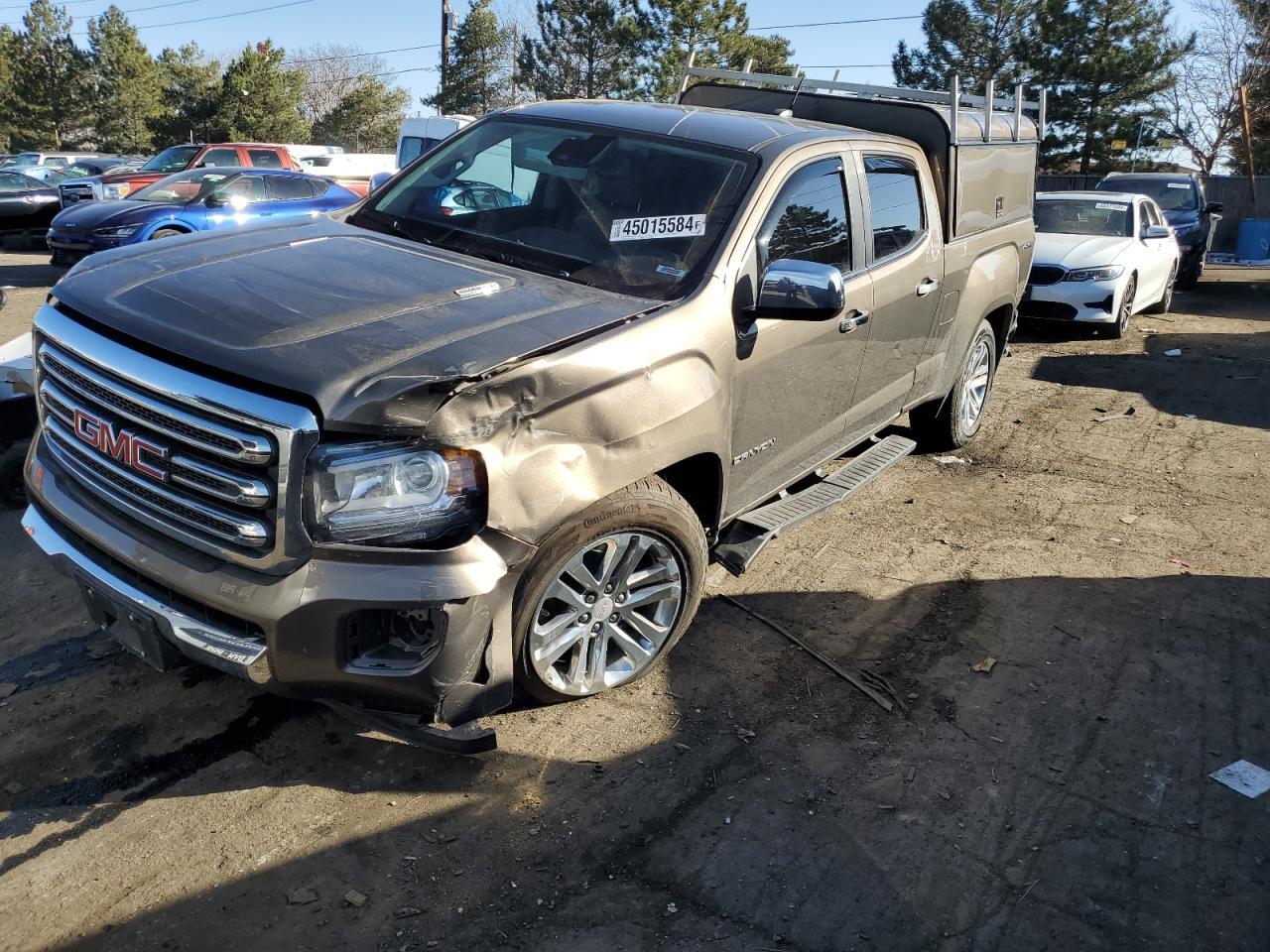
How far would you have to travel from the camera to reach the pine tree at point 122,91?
1908 inches

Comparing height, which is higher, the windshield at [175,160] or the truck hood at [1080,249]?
the windshield at [175,160]

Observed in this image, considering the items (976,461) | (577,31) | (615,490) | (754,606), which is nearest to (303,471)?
(615,490)

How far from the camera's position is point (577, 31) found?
47.0 metres

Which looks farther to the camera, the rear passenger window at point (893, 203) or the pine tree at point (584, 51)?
the pine tree at point (584, 51)

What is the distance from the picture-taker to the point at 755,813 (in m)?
3.23

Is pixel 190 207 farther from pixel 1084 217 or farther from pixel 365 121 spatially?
pixel 365 121

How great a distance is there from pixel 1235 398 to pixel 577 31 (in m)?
43.5

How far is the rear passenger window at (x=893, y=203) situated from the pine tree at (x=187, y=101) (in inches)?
1678

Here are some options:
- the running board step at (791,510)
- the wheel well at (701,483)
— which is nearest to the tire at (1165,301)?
the running board step at (791,510)

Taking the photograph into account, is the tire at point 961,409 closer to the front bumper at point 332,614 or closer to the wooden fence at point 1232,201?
the front bumper at point 332,614

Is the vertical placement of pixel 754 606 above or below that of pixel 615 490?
below

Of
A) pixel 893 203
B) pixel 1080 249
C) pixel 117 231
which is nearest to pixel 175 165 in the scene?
pixel 117 231

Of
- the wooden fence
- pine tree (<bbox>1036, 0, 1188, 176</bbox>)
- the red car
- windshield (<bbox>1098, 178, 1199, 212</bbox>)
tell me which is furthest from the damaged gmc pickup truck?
pine tree (<bbox>1036, 0, 1188, 176</bbox>)

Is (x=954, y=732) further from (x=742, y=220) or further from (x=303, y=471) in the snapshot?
(x=303, y=471)
